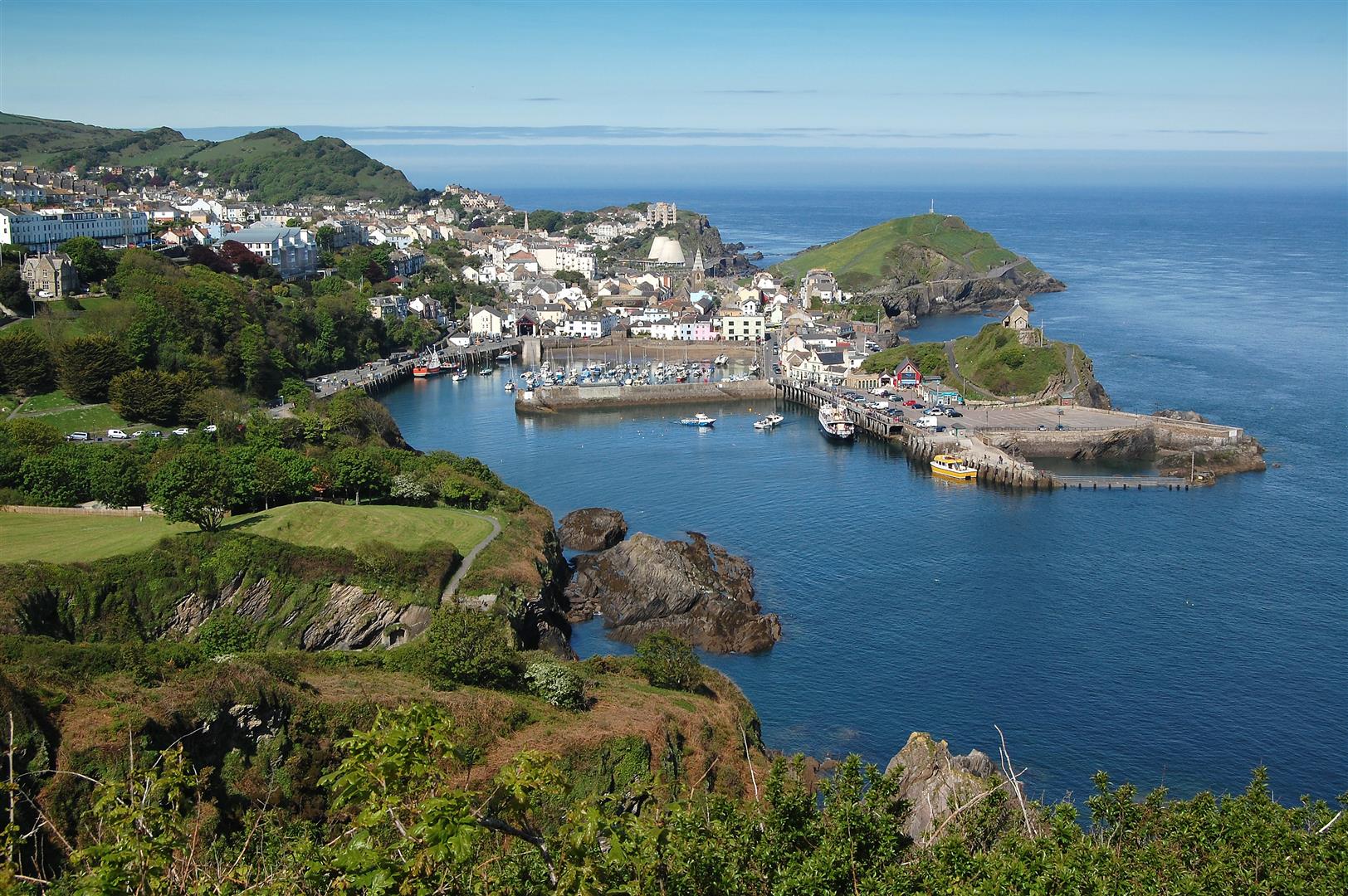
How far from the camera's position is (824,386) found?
40.7 m

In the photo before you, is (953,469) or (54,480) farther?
(953,469)

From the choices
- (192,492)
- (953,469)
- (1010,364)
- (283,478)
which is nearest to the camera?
(192,492)

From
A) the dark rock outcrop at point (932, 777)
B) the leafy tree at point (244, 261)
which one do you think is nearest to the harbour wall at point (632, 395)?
the leafy tree at point (244, 261)

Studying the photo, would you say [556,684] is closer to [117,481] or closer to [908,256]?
[117,481]

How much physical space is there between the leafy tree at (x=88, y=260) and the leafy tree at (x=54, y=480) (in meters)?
18.7

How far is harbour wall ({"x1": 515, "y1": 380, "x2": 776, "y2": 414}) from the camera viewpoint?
Answer: 3950 centimetres

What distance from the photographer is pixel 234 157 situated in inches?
4437

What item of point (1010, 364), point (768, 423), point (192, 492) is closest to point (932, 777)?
point (192, 492)

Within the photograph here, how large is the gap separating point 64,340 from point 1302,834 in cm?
3133

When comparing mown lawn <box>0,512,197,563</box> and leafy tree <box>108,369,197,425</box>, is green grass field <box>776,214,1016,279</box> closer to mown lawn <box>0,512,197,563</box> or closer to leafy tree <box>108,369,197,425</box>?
leafy tree <box>108,369,197,425</box>

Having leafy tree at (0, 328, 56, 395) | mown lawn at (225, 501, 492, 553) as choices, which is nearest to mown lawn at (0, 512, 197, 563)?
mown lawn at (225, 501, 492, 553)

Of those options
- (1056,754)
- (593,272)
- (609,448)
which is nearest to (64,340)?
(609,448)

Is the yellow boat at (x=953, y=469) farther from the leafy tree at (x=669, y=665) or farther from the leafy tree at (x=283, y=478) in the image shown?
the leafy tree at (x=283, y=478)

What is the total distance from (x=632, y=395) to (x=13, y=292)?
19087 millimetres
